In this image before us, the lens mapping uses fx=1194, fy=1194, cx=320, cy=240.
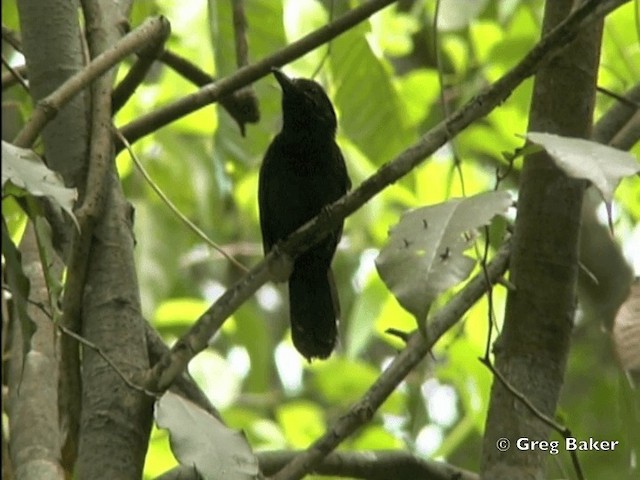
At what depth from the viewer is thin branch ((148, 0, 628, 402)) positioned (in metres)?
2.03

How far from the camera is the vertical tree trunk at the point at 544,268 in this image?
2.24 m

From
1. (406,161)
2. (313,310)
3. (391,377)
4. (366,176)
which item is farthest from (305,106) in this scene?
(406,161)

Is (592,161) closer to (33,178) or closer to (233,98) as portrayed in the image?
(33,178)

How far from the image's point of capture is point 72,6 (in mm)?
2484

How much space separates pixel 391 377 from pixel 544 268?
1.27ft

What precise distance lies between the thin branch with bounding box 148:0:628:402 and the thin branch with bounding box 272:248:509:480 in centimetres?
26

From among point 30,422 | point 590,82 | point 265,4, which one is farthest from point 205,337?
point 265,4

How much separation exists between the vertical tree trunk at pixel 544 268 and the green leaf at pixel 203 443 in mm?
525

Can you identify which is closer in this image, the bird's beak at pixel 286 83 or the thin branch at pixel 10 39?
the thin branch at pixel 10 39

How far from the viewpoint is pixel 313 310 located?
3627 millimetres

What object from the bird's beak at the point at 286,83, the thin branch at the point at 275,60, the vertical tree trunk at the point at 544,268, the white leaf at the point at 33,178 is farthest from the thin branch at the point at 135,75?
the bird's beak at the point at 286,83

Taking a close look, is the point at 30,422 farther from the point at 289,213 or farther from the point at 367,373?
the point at 367,373

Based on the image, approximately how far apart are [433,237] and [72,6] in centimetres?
113

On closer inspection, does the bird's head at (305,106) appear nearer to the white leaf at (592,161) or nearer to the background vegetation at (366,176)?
the background vegetation at (366,176)
